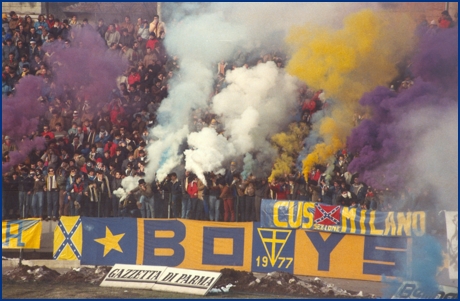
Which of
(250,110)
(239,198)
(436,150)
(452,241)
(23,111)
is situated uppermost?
(250,110)

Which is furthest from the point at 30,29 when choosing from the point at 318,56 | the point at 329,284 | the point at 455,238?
the point at 455,238

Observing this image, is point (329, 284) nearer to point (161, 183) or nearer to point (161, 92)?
point (161, 183)

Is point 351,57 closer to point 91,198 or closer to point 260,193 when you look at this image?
point 260,193

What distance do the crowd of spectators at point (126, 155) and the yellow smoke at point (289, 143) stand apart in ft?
0.90

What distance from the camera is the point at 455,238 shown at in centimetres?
1524

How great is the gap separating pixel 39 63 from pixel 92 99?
6.05 feet

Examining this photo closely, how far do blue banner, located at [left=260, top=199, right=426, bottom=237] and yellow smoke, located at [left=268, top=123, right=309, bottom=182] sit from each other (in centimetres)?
211

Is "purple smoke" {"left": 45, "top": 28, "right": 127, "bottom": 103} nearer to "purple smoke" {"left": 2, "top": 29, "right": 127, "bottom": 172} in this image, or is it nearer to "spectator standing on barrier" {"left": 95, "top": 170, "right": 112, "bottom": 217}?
"purple smoke" {"left": 2, "top": 29, "right": 127, "bottom": 172}

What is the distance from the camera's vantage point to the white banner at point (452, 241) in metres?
15.2

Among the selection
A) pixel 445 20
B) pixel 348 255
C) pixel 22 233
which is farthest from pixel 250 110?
pixel 22 233

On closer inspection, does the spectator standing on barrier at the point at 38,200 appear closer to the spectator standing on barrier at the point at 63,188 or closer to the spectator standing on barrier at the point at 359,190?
the spectator standing on barrier at the point at 63,188

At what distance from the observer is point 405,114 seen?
18141 millimetres

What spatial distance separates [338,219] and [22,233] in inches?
261

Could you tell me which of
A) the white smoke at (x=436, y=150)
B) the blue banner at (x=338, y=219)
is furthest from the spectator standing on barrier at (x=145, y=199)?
the white smoke at (x=436, y=150)
